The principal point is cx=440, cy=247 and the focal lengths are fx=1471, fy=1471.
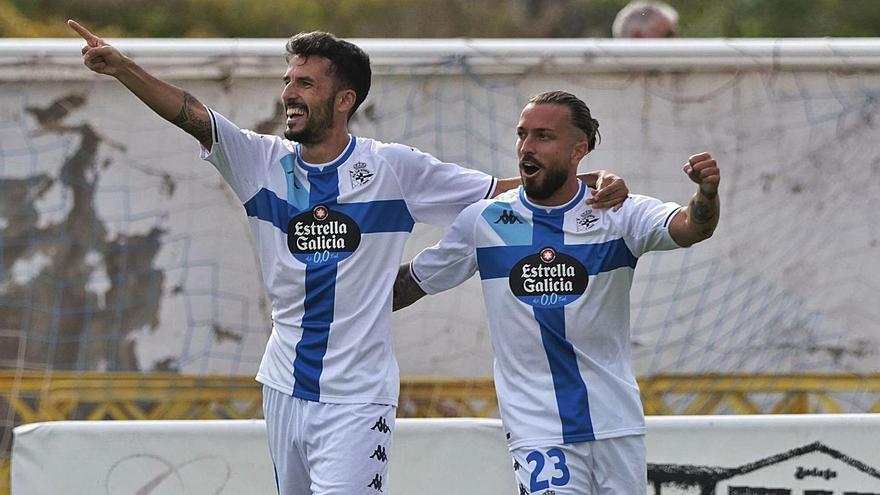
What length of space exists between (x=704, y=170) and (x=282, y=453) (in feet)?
5.62

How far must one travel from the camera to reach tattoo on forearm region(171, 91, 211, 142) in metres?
4.82

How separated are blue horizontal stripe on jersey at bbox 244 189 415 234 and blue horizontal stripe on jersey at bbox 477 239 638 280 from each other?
0.40m

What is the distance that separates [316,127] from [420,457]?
66.7 inches

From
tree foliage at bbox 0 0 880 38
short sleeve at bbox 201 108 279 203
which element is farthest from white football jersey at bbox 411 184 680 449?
tree foliage at bbox 0 0 880 38

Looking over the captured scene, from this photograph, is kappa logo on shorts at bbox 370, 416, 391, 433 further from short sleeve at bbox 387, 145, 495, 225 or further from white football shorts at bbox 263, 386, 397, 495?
short sleeve at bbox 387, 145, 495, 225

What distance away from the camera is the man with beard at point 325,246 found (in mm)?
4836

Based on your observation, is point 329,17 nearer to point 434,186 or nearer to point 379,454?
point 434,186

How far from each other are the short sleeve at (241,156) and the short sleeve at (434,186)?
44 centimetres

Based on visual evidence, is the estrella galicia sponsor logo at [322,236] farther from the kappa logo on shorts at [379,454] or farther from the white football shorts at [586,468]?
the white football shorts at [586,468]

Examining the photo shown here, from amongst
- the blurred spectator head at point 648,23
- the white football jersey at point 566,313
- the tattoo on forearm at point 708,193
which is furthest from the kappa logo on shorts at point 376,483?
the blurred spectator head at point 648,23

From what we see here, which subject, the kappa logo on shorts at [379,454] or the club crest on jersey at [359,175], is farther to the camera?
the club crest on jersey at [359,175]

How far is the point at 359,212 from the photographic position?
496 centimetres

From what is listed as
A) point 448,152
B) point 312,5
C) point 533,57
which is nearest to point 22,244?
point 448,152

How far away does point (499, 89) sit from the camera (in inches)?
328
